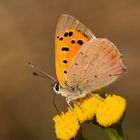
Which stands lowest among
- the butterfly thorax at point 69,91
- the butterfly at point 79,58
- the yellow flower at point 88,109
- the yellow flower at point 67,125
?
the yellow flower at point 67,125

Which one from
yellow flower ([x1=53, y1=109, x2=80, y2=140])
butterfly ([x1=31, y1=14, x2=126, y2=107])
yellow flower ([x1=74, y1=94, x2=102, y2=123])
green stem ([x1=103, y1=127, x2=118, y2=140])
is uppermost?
butterfly ([x1=31, y1=14, x2=126, y2=107])

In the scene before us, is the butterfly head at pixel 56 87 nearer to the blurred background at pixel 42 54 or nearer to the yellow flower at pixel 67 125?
the yellow flower at pixel 67 125

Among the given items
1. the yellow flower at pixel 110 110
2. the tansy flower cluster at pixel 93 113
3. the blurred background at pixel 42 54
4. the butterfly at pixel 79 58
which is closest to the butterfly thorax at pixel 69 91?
the butterfly at pixel 79 58

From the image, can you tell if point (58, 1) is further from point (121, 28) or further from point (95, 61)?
point (95, 61)

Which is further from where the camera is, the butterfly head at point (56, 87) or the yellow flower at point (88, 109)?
the butterfly head at point (56, 87)

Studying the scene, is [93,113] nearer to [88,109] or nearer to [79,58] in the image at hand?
[88,109]

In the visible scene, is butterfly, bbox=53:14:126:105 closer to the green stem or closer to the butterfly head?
the butterfly head

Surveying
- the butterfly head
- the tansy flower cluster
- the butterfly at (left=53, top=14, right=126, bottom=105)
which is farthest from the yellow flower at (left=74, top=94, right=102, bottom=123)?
the butterfly head
